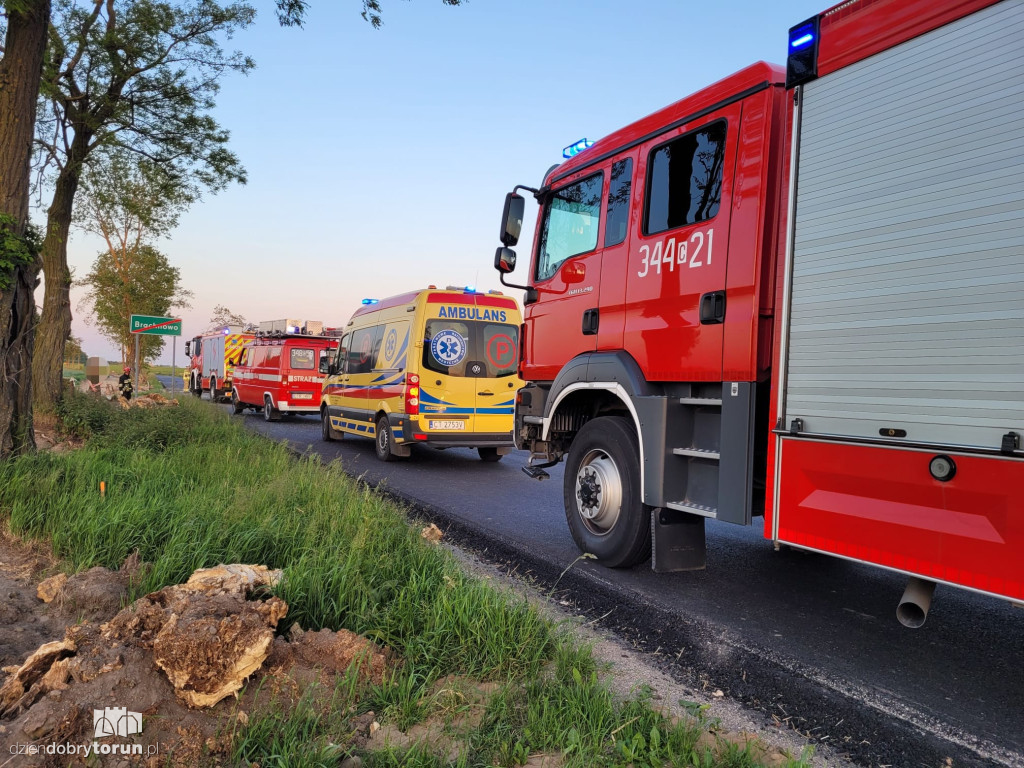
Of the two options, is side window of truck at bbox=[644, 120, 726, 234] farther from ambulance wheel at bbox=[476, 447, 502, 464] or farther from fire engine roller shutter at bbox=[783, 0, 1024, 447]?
ambulance wheel at bbox=[476, 447, 502, 464]

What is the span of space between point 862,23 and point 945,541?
246cm

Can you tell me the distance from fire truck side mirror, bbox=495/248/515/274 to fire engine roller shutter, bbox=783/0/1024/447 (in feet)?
9.09

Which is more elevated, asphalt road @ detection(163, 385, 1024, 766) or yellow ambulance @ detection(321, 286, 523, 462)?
yellow ambulance @ detection(321, 286, 523, 462)

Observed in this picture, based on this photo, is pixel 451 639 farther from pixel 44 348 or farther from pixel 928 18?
pixel 44 348

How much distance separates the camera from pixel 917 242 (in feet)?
9.83

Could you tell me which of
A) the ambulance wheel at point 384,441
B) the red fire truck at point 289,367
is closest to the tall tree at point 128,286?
the red fire truck at point 289,367

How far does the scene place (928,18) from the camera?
119 inches

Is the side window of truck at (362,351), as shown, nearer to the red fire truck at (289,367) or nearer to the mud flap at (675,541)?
the red fire truck at (289,367)

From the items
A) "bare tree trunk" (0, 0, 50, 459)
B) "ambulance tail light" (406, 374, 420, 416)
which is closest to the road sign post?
"ambulance tail light" (406, 374, 420, 416)

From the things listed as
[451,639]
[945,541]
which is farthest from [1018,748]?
[451,639]

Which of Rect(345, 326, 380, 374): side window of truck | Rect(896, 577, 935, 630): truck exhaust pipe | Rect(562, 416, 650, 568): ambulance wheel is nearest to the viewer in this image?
Rect(896, 577, 935, 630): truck exhaust pipe

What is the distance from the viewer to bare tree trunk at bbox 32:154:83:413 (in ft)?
37.6

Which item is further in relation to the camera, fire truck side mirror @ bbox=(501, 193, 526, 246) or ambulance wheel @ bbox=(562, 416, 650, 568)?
fire truck side mirror @ bbox=(501, 193, 526, 246)
